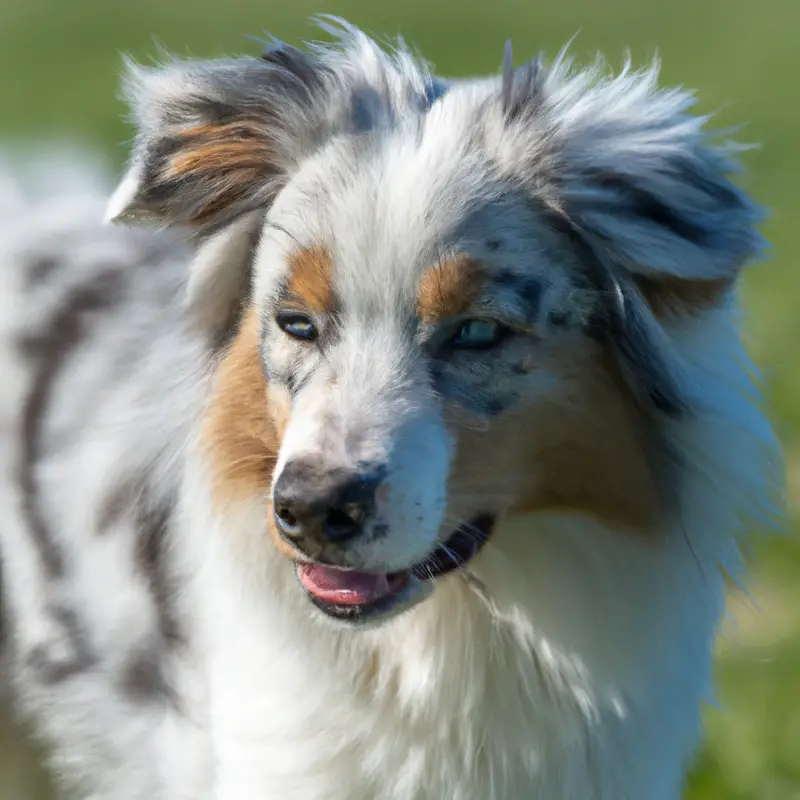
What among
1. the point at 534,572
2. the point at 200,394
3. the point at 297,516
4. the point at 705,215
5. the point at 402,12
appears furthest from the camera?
the point at 402,12

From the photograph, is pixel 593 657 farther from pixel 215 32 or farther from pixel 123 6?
pixel 123 6

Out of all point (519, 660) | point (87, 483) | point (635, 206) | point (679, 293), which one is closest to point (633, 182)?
point (635, 206)

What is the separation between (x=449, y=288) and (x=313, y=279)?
31cm

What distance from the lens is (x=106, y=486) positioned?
4047mm

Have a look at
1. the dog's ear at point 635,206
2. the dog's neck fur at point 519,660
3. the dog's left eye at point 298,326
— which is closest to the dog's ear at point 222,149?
the dog's left eye at point 298,326

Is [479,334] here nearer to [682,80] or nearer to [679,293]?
[679,293]

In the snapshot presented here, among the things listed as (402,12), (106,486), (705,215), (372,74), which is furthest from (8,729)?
(402,12)

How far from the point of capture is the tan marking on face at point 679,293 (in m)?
3.10

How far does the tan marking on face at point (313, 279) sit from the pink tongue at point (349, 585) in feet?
1.85

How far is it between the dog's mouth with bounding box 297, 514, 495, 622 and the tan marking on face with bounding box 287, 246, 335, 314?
22.1 inches

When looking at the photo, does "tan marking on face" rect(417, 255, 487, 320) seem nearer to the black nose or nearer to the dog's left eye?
the dog's left eye

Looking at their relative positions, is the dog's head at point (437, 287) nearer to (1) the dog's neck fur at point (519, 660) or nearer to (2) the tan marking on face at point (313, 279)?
(2) the tan marking on face at point (313, 279)

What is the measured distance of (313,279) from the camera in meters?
3.04

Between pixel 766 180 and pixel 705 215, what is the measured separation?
30.3 feet
